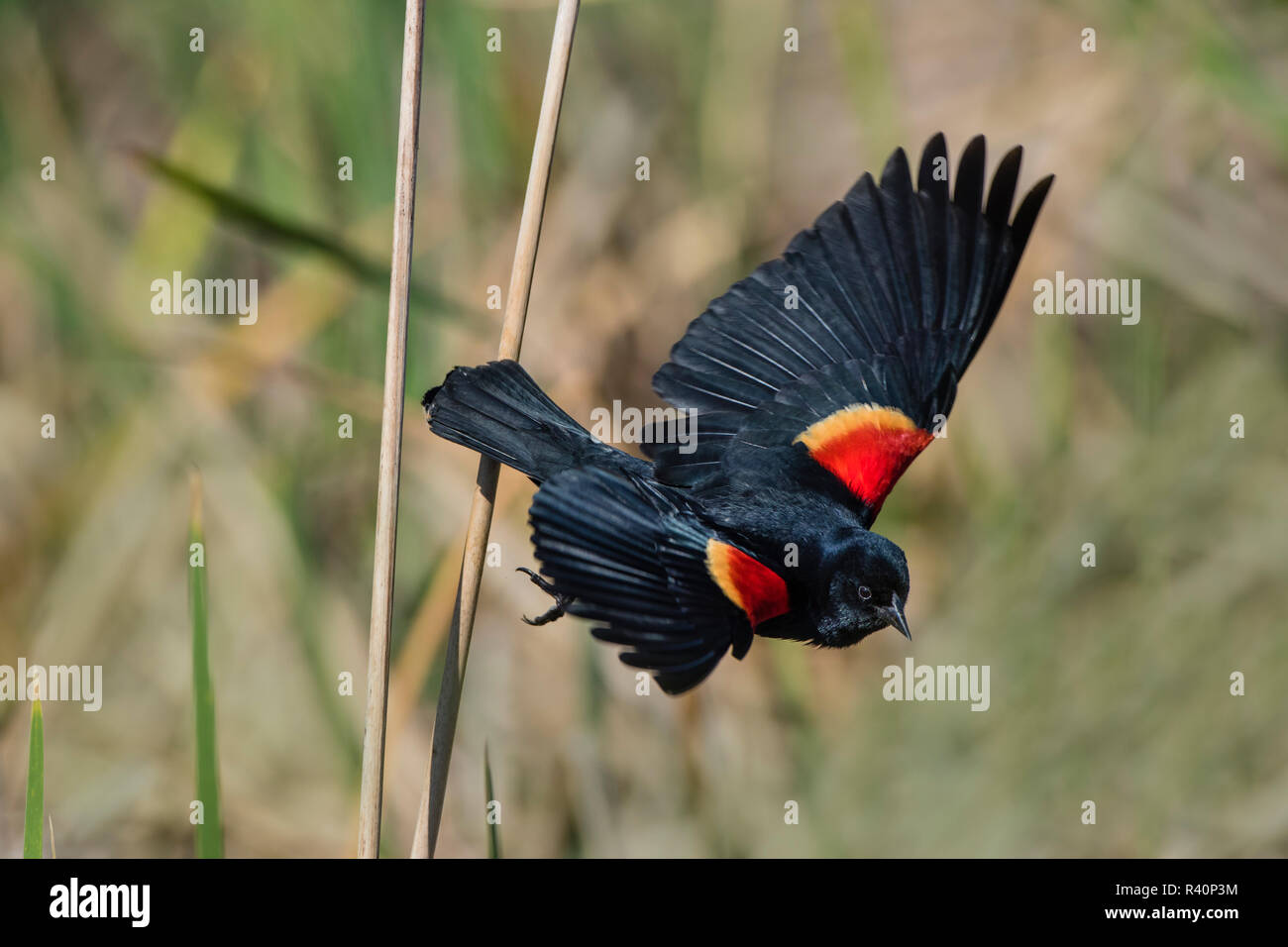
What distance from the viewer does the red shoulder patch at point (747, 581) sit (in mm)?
1736

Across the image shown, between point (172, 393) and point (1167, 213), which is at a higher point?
point (1167, 213)

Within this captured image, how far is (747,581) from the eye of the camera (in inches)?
70.2

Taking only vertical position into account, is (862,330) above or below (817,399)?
above

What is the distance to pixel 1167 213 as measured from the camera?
397cm

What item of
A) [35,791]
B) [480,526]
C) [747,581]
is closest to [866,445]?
[747,581]

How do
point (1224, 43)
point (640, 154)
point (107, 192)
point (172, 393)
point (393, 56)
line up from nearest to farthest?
point (393, 56), point (1224, 43), point (172, 393), point (640, 154), point (107, 192)

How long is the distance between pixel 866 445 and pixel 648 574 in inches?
32.7

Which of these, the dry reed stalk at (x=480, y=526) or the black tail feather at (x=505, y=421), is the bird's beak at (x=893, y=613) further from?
the dry reed stalk at (x=480, y=526)

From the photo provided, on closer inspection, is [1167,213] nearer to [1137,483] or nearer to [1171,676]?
[1137,483]

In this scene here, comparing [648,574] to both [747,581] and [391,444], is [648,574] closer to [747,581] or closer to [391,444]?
[747,581]

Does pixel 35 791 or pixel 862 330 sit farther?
pixel 862 330

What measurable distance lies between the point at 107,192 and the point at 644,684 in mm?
2402

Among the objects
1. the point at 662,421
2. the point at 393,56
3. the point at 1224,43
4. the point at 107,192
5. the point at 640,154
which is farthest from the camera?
the point at 107,192
